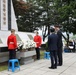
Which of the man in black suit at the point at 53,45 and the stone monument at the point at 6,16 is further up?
the stone monument at the point at 6,16

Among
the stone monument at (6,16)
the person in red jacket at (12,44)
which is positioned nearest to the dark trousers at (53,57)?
the person in red jacket at (12,44)

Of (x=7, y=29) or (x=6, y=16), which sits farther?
(x=6, y=16)

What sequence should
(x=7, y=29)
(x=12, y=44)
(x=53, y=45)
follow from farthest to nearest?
(x=7, y=29) < (x=12, y=44) < (x=53, y=45)

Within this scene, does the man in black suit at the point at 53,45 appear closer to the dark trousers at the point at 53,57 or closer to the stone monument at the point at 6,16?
the dark trousers at the point at 53,57

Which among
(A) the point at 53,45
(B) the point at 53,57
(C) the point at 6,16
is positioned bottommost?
(B) the point at 53,57

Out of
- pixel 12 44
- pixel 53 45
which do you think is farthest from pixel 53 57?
pixel 12 44

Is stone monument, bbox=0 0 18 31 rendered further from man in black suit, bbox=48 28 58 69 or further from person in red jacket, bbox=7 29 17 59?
man in black suit, bbox=48 28 58 69

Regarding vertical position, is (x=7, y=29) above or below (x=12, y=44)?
above

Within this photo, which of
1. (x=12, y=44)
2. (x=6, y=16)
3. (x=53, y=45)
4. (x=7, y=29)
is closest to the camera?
(x=53, y=45)

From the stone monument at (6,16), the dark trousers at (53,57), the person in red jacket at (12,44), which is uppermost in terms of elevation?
the stone monument at (6,16)

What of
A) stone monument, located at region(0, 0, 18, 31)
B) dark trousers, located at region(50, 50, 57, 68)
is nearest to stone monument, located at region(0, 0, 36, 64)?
stone monument, located at region(0, 0, 18, 31)

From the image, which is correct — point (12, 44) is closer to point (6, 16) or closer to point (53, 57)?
point (53, 57)

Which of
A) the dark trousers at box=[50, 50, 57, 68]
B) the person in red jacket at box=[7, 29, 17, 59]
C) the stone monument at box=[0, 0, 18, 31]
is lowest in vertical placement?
the dark trousers at box=[50, 50, 57, 68]

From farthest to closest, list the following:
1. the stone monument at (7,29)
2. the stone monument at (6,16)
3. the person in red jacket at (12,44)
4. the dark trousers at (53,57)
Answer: the stone monument at (6,16), the stone monument at (7,29), the person in red jacket at (12,44), the dark trousers at (53,57)
